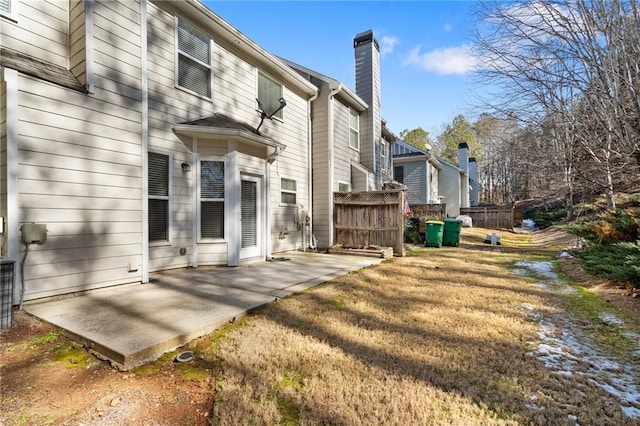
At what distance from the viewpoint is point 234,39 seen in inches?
272

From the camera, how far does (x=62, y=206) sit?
13.1 ft

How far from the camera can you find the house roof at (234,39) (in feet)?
19.5

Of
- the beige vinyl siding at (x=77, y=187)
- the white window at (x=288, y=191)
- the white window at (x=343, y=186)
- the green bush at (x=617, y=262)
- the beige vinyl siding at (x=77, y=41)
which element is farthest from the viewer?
the white window at (x=343, y=186)

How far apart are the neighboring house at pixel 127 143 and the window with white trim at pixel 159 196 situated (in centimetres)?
2

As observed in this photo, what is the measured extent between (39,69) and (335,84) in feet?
23.4

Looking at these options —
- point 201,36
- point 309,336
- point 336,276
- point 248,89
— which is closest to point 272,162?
point 248,89

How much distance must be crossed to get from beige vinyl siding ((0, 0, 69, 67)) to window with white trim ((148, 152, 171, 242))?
185cm

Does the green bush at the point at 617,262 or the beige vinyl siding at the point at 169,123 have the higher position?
the beige vinyl siding at the point at 169,123

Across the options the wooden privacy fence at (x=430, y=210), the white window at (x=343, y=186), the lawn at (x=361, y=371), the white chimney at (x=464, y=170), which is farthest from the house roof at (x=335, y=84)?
the white chimney at (x=464, y=170)

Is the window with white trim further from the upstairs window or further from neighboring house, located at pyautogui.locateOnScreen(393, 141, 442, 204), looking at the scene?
the upstairs window

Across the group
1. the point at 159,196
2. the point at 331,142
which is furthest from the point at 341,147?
the point at 159,196

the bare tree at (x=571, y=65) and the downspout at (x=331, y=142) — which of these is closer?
the bare tree at (x=571, y=65)

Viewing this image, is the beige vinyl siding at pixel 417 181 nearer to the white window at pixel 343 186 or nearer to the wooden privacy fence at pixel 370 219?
the white window at pixel 343 186

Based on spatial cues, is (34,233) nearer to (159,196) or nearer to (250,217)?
(159,196)
